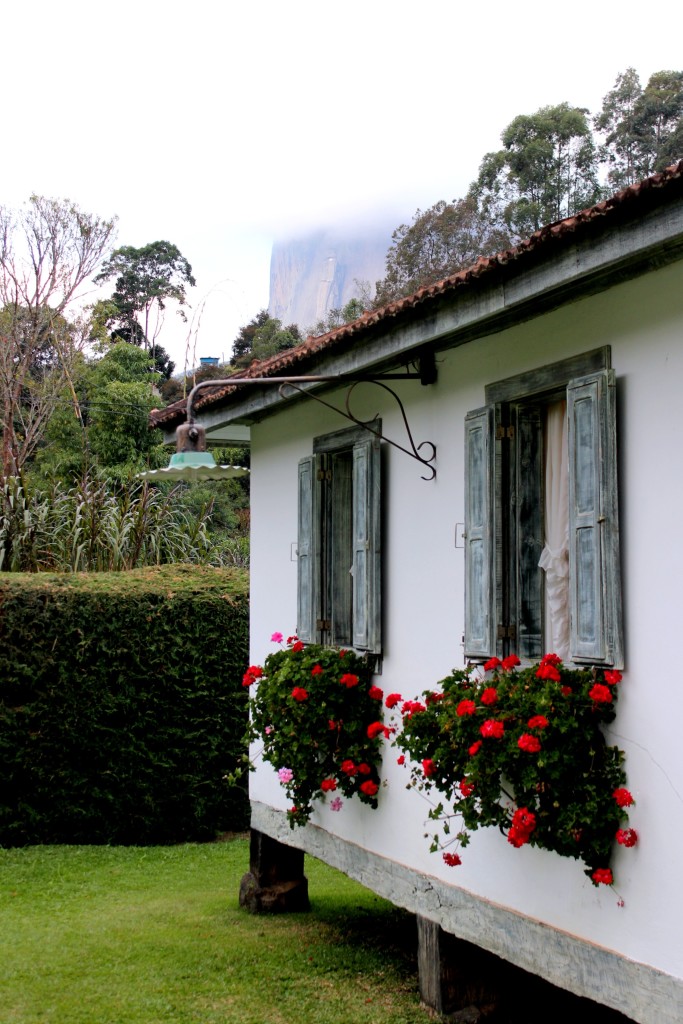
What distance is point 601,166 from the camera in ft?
109

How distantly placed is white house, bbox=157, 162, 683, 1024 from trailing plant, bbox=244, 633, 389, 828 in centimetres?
15

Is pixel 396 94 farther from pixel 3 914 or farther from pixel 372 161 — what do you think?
pixel 3 914

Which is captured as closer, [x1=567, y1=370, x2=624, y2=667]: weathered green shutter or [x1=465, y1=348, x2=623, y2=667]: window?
[x1=567, y1=370, x2=624, y2=667]: weathered green shutter

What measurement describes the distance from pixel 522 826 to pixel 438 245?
30.6m

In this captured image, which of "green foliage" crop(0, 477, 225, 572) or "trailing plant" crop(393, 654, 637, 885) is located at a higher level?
"green foliage" crop(0, 477, 225, 572)

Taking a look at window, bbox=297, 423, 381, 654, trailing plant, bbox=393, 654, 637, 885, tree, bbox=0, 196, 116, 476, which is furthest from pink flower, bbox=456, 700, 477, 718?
tree, bbox=0, 196, 116, 476

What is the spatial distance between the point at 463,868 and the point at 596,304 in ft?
9.38

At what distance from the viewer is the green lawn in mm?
6719

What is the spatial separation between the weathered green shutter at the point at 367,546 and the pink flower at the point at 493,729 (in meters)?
2.24

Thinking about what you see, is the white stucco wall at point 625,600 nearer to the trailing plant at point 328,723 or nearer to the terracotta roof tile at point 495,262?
the trailing plant at point 328,723

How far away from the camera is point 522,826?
4648mm

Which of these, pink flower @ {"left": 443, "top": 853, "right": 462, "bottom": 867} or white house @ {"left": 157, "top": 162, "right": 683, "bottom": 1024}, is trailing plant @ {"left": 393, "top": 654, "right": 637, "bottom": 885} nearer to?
white house @ {"left": 157, "top": 162, "right": 683, "bottom": 1024}

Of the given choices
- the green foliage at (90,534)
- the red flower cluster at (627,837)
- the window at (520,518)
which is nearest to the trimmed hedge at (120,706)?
the green foliage at (90,534)

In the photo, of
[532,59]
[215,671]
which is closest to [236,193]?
[532,59]
